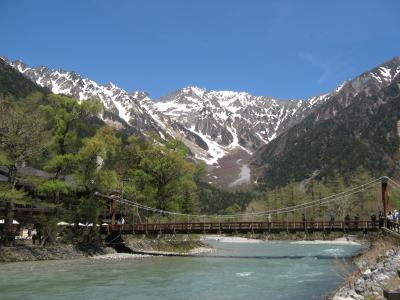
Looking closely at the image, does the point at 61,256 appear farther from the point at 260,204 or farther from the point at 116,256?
the point at 260,204

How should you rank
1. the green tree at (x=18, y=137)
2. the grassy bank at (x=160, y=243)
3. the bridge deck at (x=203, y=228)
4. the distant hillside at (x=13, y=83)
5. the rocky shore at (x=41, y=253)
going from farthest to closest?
the distant hillside at (x=13, y=83)
the grassy bank at (x=160, y=243)
the bridge deck at (x=203, y=228)
the green tree at (x=18, y=137)
the rocky shore at (x=41, y=253)

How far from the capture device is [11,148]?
109ft

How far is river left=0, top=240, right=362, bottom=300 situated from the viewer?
1967 cm

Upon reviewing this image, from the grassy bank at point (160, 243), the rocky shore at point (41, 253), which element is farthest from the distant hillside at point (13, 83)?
the rocky shore at point (41, 253)

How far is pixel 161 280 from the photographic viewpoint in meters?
24.5

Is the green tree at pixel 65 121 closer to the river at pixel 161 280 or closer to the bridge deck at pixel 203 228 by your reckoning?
the bridge deck at pixel 203 228

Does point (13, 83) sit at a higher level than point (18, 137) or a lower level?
higher

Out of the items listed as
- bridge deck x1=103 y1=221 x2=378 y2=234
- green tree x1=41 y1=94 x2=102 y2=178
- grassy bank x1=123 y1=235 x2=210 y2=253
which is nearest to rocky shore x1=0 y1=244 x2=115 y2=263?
bridge deck x1=103 y1=221 x2=378 y2=234

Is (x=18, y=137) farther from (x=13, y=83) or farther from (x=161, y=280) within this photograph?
(x=13, y=83)

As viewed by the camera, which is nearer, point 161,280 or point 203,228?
point 161,280

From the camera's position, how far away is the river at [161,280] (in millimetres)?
19672

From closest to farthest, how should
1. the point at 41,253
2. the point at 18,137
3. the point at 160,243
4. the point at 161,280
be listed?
the point at 161,280
the point at 18,137
the point at 41,253
the point at 160,243

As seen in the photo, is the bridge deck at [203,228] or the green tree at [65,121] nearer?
the green tree at [65,121]

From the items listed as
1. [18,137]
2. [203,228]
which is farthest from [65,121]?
[203,228]
